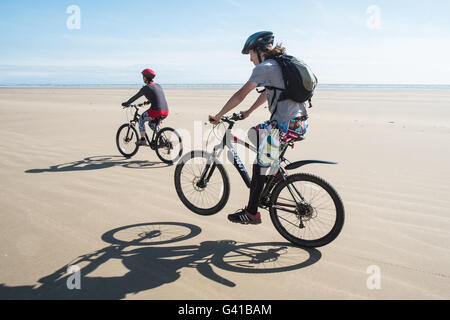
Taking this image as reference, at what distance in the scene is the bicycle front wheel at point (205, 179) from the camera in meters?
3.92

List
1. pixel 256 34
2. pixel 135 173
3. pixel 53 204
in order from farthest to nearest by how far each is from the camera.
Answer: pixel 135 173, pixel 53 204, pixel 256 34

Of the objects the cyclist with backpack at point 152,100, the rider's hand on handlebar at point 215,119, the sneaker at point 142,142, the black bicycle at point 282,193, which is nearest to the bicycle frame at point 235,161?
the black bicycle at point 282,193

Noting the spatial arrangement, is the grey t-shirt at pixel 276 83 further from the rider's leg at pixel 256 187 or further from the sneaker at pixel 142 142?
the sneaker at pixel 142 142

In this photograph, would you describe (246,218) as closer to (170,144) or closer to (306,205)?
(306,205)

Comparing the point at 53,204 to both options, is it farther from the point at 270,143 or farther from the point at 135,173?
the point at 270,143

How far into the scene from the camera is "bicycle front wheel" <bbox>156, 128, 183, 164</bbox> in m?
6.97

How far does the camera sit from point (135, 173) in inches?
245

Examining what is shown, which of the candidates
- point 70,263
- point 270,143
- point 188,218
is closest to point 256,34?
point 270,143

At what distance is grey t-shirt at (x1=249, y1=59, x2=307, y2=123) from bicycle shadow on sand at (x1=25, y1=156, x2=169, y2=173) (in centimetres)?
401

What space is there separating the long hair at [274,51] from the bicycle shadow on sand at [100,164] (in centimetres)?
408

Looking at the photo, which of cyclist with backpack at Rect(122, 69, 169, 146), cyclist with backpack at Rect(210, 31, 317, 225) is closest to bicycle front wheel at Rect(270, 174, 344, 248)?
cyclist with backpack at Rect(210, 31, 317, 225)
